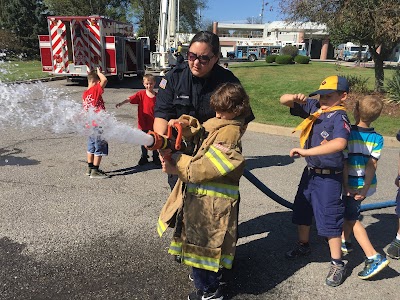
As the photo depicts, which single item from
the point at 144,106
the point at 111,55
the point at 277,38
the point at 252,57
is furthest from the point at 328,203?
the point at 277,38

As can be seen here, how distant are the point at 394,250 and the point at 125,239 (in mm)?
2699

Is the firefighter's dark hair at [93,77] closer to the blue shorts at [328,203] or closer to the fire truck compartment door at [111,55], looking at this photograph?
the blue shorts at [328,203]

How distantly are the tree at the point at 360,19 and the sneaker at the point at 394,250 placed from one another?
8270mm

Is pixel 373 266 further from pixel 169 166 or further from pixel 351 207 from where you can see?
pixel 169 166

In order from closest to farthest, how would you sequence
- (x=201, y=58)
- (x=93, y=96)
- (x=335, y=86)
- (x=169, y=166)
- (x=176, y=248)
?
(x=169, y=166)
(x=201, y=58)
(x=176, y=248)
(x=335, y=86)
(x=93, y=96)

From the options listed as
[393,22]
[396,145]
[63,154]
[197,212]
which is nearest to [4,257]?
[197,212]

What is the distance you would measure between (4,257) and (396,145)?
7.53 meters

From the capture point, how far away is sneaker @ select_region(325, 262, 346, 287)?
311 cm

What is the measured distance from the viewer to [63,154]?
6.52m

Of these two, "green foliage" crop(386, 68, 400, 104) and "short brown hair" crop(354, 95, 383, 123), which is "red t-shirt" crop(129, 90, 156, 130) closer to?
"short brown hair" crop(354, 95, 383, 123)

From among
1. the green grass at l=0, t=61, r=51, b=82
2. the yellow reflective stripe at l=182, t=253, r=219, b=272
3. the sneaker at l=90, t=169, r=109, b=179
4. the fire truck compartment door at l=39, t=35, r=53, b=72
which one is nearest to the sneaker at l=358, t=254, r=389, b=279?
the yellow reflective stripe at l=182, t=253, r=219, b=272

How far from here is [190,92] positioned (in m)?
2.89

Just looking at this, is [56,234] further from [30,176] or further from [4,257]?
[30,176]

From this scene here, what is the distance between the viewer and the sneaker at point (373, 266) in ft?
10.3
